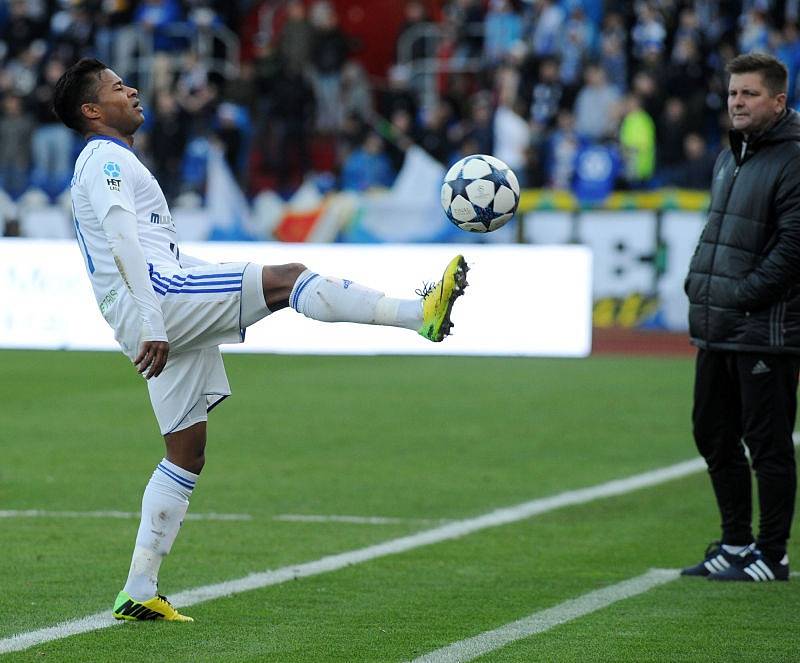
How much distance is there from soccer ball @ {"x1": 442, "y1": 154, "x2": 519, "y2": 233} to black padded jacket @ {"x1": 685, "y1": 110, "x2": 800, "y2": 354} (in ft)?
3.63

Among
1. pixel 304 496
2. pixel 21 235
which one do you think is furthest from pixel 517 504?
pixel 21 235

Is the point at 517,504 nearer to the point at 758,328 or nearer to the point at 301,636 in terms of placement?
the point at 758,328

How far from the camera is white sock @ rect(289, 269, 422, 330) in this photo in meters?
5.39

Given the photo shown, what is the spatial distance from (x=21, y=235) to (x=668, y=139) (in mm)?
8465

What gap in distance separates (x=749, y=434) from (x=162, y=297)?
263 centimetres

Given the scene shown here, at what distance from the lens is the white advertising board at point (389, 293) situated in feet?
55.7

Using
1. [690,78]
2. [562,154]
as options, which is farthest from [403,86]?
[690,78]

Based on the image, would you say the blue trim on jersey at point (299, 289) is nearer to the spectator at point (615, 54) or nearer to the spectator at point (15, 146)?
the spectator at point (615, 54)

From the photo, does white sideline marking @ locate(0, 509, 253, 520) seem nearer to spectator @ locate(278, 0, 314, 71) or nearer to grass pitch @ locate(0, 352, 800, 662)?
grass pitch @ locate(0, 352, 800, 662)

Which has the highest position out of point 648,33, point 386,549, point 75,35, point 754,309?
point 648,33

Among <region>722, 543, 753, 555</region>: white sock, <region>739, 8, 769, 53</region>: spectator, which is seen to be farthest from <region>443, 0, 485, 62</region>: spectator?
<region>722, 543, 753, 555</region>: white sock

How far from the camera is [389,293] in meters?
17.1

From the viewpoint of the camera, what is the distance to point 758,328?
6656mm

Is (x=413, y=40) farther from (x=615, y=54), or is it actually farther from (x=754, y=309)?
(x=754, y=309)
